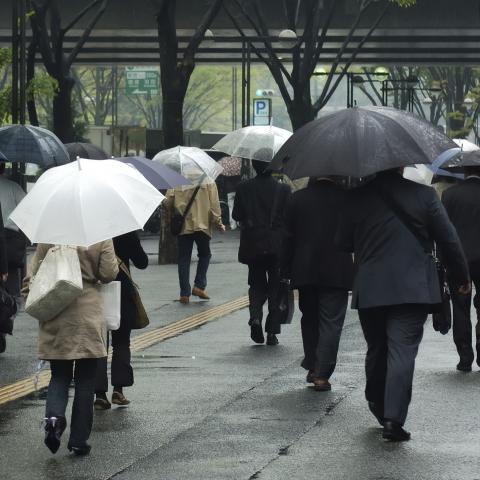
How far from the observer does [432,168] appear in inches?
501

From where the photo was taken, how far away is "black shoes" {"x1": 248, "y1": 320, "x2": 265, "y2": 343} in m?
13.3

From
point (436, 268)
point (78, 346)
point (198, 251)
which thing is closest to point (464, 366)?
point (436, 268)

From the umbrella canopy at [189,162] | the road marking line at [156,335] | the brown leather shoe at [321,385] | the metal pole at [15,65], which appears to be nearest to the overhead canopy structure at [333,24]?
the metal pole at [15,65]

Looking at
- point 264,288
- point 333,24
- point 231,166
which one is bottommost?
point 231,166

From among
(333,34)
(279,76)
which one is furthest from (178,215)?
(333,34)

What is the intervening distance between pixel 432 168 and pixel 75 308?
5.30m

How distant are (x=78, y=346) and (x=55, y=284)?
0.34 m

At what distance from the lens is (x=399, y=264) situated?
8500 mm

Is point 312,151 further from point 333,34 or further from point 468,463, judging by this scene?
point 333,34

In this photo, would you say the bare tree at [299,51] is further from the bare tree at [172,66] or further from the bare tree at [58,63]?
the bare tree at [172,66]

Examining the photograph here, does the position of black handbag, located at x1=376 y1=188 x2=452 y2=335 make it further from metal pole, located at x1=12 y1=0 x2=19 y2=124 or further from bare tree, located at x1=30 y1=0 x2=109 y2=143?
bare tree, located at x1=30 y1=0 x2=109 y2=143

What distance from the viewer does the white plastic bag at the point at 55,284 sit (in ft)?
26.0

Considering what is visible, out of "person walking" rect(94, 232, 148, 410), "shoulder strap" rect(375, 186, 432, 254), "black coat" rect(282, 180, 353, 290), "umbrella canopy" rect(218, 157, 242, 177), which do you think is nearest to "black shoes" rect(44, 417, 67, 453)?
"person walking" rect(94, 232, 148, 410)

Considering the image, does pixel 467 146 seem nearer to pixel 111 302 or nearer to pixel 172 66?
pixel 111 302
